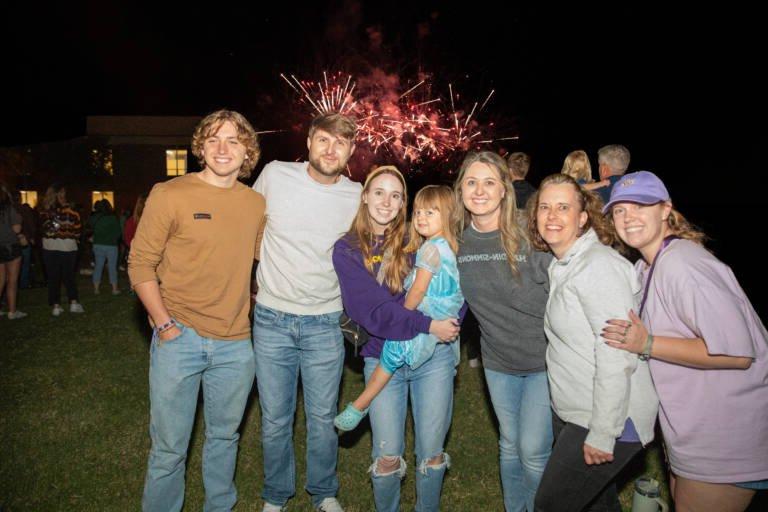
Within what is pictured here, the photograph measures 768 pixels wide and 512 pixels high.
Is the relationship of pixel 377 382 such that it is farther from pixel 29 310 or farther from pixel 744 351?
pixel 29 310

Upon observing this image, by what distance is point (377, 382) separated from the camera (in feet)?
11.2

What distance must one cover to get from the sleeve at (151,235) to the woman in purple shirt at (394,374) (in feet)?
3.43

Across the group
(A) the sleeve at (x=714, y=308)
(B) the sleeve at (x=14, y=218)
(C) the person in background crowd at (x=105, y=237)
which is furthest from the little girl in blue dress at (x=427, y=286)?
(C) the person in background crowd at (x=105, y=237)

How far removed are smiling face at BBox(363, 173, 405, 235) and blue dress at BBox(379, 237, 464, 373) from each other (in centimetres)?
32

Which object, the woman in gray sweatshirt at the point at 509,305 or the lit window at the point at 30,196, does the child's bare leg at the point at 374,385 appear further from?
the lit window at the point at 30,196

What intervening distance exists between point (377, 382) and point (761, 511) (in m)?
3.01

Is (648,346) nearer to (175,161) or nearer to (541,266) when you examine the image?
(541,266)

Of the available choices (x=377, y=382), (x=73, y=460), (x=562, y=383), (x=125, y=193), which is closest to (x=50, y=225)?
(x=73, y=460)

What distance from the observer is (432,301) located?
3391 mm

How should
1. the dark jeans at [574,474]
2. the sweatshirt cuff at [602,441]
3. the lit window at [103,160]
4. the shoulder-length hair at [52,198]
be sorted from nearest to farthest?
the sweatshirt cuff at [602,441] < the dark jeans at [574,474] < the shoulder-length hair at [52,198] < the lit window at [103,160]

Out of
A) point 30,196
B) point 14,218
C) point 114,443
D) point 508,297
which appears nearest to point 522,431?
point 508,297

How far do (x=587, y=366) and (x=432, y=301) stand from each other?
39.3 inches

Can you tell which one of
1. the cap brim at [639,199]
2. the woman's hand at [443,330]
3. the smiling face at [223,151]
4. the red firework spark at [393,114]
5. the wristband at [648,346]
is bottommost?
the woman's hand at [443,330]

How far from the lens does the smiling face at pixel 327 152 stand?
374cm
